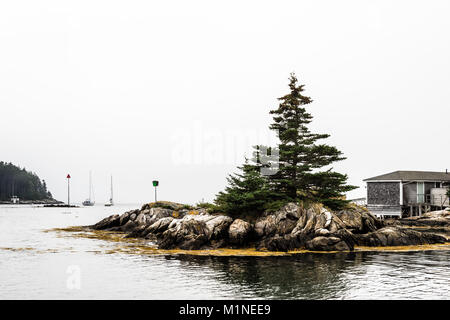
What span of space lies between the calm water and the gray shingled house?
3008 centimetres

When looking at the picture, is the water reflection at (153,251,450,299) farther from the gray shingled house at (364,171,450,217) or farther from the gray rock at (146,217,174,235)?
the gray shingled house at (364,171,450,217)

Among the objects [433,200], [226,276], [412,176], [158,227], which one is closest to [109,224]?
[158,227]

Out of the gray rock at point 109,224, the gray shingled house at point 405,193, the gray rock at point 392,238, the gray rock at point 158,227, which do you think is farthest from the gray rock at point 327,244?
the gray shingled house at point 405,193

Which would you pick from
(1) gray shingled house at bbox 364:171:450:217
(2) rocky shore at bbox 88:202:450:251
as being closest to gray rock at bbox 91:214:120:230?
(2) rocky shore at bbox 88:202:450:251

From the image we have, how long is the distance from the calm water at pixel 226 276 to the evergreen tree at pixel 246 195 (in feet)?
22.8

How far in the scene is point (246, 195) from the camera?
103ft

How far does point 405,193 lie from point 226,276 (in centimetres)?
4477

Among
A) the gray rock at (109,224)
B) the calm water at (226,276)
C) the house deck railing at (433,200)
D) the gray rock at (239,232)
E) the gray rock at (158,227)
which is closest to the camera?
the calm water at (226,276)

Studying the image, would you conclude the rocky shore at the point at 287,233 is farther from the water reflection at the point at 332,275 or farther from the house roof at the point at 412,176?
the house roof at the point at 412,176

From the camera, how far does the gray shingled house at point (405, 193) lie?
55875 mm

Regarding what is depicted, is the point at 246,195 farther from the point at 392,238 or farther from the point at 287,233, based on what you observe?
the point at 392,238

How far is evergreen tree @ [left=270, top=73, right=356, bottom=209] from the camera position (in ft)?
111
